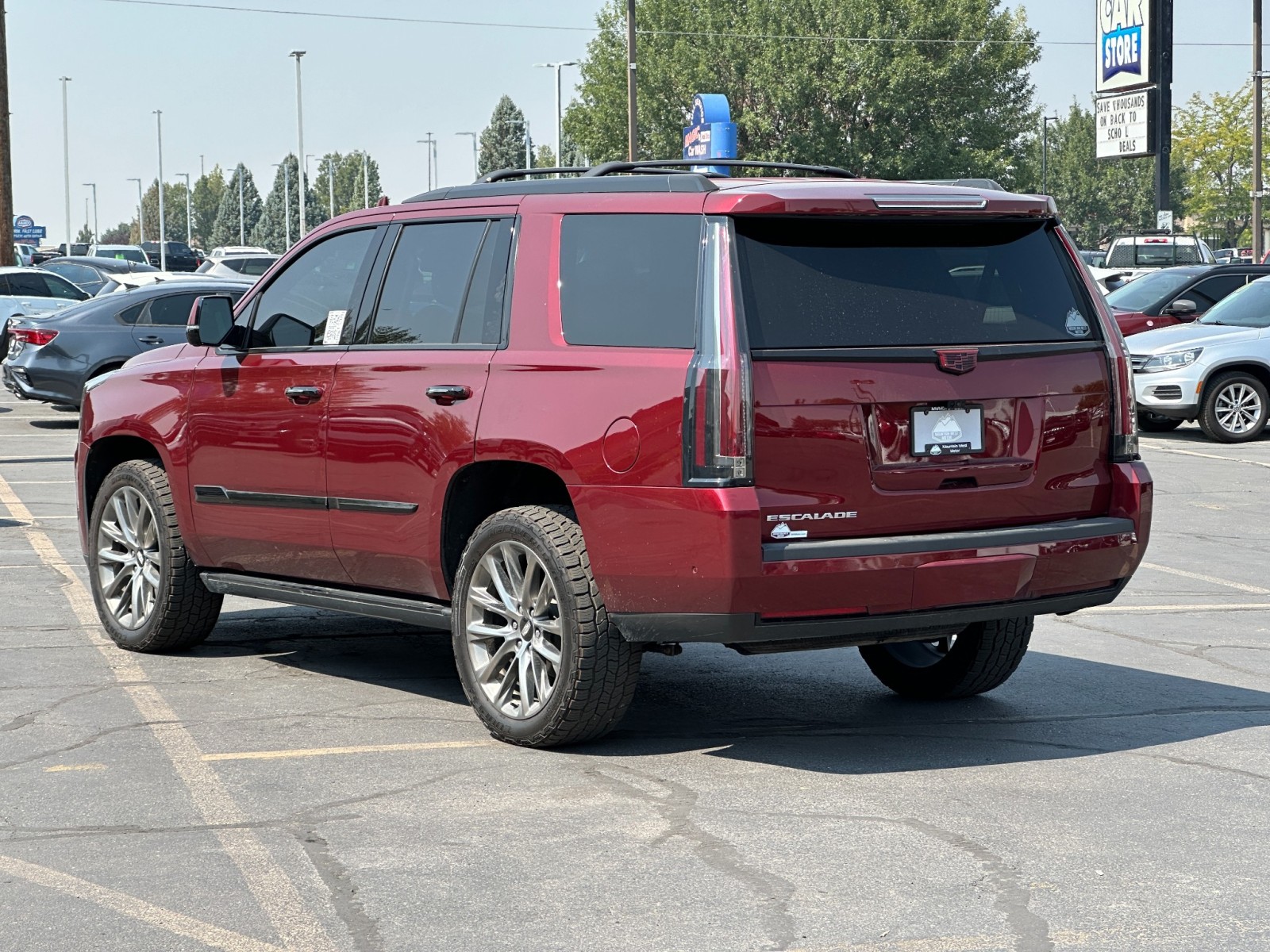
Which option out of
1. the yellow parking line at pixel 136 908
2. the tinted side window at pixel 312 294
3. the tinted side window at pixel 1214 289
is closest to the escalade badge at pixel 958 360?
the tinted side window at pixel 312 294

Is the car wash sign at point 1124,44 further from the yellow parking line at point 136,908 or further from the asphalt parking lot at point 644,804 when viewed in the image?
the yellow parking line at point 136,908

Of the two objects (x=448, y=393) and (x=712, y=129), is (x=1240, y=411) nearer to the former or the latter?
(x=448, y=393)

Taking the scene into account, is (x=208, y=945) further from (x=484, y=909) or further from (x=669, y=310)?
(x=669, y=310)

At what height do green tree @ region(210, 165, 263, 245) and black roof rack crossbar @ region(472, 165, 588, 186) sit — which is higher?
green tree @ region(210, 165, 263, 245)

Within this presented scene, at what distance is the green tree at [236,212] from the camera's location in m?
170

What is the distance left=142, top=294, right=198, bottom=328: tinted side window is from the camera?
64.2ft

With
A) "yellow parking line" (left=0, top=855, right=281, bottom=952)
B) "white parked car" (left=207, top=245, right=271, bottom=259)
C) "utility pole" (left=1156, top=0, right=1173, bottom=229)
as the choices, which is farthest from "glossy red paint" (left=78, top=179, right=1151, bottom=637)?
"utility pole" (left=1156, top=0, right=1173, bottom=229)

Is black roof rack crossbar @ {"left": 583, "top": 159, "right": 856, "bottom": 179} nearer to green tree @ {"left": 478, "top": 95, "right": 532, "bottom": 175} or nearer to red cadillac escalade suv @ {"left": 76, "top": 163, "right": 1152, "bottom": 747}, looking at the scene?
red cadillac escalade suv @ {"left": 76, "top": 163, "right": 1152, "bottom": 747}

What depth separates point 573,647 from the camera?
18.6ft

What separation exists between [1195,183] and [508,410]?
80074 mm

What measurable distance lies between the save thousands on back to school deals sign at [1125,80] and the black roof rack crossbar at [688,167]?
35.2m

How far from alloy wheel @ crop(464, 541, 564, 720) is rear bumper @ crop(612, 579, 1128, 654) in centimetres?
36

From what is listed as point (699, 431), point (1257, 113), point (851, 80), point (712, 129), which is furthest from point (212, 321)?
point (851, 80)

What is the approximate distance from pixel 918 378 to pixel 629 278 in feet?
3.22
